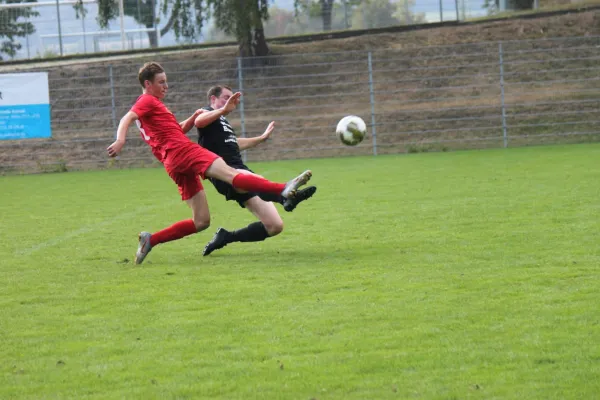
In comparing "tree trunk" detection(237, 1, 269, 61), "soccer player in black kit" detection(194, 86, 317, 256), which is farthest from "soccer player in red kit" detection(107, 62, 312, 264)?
"tree trunk" detection(237, 1, 269, 61)

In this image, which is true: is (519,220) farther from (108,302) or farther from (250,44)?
(250,44)

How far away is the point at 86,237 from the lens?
11.6 m

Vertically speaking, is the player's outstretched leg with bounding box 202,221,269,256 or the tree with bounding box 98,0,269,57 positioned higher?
the tree with bounding box 98,0,269,57

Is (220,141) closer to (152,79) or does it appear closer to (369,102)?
(152,79)

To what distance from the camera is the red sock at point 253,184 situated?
8789mm

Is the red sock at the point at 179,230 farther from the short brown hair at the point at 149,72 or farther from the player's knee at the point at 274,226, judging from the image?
the short brown hair at the point at 149,72

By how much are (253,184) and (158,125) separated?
45.5 inches

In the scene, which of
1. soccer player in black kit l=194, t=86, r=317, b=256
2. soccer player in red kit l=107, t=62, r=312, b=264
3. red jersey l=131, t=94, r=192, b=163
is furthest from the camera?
soccer player in black kit l=194, t=86, r=317, b=256

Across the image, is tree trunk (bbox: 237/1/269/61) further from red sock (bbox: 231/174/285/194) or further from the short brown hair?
red sock (bbox: 231/174/285/194)

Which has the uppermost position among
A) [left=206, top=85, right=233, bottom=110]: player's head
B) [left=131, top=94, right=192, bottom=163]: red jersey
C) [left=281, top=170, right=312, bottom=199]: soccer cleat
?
[left=206, top=85, right=233, bottom=110]: player's head

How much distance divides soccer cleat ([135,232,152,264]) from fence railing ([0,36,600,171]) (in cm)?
1699

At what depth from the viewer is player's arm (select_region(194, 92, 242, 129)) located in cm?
895

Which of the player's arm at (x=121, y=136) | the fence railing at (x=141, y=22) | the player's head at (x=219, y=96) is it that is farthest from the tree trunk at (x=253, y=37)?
the player's arm at (x=121, y=136)

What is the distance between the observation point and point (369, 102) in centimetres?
2952
